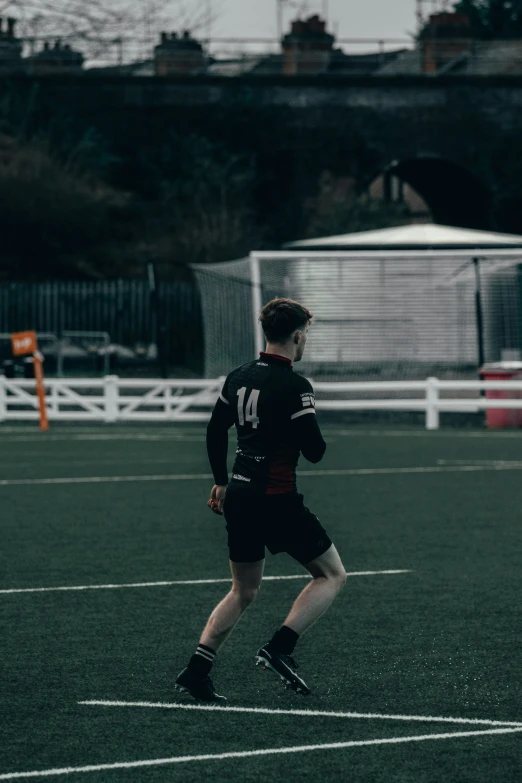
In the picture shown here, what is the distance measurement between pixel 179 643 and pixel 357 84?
37917mm

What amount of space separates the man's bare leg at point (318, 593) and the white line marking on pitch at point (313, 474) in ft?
35.0

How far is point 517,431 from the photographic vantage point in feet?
82.3

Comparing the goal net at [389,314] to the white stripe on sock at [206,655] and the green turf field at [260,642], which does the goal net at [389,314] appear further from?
the white stripe on sock at [206,655]

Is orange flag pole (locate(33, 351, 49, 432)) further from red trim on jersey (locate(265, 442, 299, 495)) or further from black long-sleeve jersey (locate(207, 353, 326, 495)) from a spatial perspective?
red trim on jersey (locate(265, 442, 299, 495))

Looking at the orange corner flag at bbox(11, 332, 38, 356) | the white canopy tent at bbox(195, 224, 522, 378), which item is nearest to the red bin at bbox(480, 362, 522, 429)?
the white canopy tent at bbox(195, 224, 522, 378)

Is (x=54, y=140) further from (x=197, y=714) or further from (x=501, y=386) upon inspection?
(x=197, y=714)

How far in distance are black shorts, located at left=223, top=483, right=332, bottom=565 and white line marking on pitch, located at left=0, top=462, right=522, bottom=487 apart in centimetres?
1073

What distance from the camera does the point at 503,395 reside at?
26047mm

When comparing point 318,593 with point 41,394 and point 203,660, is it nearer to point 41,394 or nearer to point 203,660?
point 203,660

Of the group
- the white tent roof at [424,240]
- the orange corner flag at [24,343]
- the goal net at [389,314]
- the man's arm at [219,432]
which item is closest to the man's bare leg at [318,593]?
the man's arm at [219,432]

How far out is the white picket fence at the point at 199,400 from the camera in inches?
1003

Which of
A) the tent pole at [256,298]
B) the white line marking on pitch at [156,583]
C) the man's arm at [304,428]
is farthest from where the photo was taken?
the tent pole at [256,298]

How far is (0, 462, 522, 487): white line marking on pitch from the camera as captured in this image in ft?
56.9

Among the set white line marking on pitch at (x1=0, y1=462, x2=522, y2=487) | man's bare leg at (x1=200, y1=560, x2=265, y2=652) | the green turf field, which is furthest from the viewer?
white line marking on pitch at (x1=0, y1=462, x2=522, y2=487)
